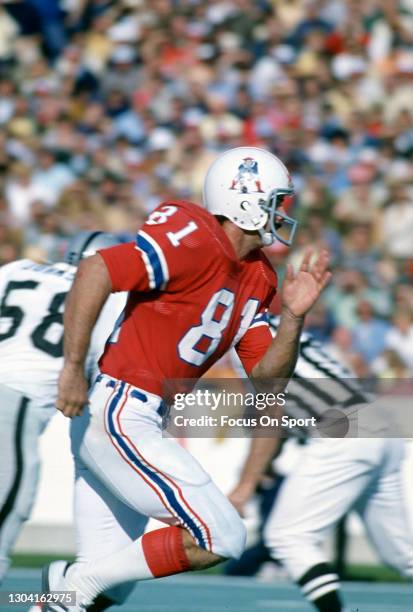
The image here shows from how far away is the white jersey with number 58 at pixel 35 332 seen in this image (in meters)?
5.51

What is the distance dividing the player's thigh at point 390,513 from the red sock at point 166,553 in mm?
1867

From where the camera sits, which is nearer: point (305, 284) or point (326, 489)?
point (305, 284)

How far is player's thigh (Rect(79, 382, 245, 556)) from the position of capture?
4.57m

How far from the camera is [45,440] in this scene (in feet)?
26.9

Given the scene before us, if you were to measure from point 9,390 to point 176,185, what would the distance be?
556 cm

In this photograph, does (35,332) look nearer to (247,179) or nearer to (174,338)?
(174,338)

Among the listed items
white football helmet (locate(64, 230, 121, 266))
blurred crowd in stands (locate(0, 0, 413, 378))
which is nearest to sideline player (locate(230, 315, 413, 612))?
white football helmet (locate(64, 230, 121, 266))

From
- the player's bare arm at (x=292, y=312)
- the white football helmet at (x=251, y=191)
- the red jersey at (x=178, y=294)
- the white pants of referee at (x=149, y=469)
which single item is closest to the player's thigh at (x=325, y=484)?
the player's bare arm at (x=292, y=312)

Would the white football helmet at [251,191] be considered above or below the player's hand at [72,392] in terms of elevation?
above

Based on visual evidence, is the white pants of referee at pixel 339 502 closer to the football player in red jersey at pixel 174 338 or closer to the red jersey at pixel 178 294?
the football player in red jersey at pixel 174 338

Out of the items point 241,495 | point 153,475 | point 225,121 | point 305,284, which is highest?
point 225,121

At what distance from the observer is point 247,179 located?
4.89m

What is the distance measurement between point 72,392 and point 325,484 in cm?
206

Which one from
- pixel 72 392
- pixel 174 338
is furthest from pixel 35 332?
pixel 72 392
